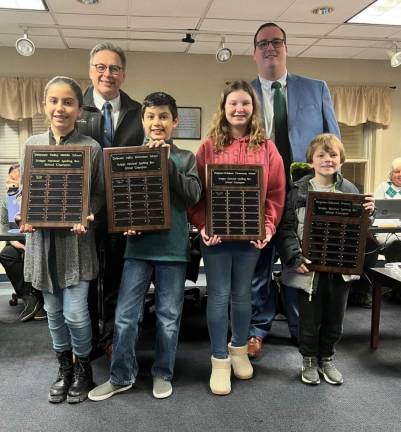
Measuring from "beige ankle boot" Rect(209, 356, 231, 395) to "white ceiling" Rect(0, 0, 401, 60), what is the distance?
320 cm

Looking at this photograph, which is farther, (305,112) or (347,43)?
(347,43)

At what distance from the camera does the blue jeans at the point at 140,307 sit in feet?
6.89

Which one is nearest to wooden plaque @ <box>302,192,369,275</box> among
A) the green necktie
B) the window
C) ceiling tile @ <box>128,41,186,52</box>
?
the green necktie

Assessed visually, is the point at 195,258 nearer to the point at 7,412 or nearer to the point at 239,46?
the point at 7,412

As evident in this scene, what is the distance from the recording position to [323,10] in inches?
165

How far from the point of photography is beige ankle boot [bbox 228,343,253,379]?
2.35 m

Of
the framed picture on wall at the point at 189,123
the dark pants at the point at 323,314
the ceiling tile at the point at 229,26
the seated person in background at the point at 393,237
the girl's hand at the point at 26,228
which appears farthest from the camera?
the framed picture on wall at the point at 189,123

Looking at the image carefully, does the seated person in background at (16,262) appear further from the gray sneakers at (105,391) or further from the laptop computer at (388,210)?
the laptop computer at (388,210)

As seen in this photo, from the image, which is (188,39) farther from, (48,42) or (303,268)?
→ (303,268)

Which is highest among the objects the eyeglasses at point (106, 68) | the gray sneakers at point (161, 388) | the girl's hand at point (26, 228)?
the eyeglasses at point (106, 68)

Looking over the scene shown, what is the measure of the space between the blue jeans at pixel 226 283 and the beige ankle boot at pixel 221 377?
0.03 metres

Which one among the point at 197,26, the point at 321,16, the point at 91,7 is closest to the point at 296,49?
the point at 321,16

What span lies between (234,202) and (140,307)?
0.69 meters

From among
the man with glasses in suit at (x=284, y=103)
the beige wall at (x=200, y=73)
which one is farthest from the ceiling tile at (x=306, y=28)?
the man with glasses in suit at (x=284, y=103)
